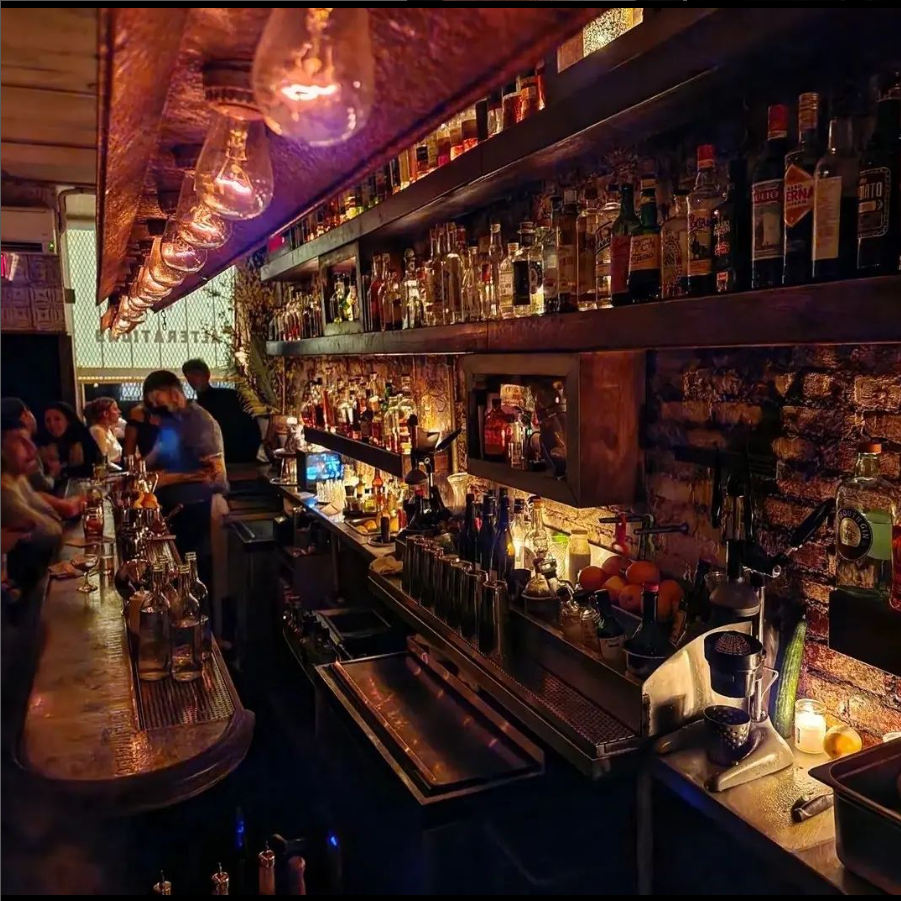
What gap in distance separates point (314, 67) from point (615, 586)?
180cm

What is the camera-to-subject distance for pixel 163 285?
118 inches

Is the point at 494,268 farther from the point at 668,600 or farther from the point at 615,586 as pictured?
the point at 668,600

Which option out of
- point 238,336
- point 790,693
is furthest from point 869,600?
point 238,336

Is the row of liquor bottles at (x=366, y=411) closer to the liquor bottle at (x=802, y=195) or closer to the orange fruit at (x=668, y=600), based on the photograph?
the orange fruit at (x=668, y=600)

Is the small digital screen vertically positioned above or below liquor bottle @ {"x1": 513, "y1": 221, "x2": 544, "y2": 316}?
below

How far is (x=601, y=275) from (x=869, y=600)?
0.99 m

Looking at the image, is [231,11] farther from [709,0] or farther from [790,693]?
[790,693]

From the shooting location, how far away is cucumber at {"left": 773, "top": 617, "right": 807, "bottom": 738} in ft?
5.78

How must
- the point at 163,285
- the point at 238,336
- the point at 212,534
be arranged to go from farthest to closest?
1. the point at 238,336
2. the point at 212,534
3. the point at 163,285

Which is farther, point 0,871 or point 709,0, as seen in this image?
point 0,871

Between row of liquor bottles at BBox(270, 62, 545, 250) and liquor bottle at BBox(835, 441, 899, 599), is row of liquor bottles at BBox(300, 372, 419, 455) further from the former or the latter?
liquor bottle at BBox(835, 441, 899, 599)

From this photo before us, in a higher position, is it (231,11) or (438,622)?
(231,11)

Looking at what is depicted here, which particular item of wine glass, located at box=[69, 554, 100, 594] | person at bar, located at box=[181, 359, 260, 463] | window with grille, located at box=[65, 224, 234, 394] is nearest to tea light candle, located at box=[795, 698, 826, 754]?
wine glass, located at box=[69, 554, 100, 594]

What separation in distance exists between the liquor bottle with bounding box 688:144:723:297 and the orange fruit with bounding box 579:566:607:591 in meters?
0.98
